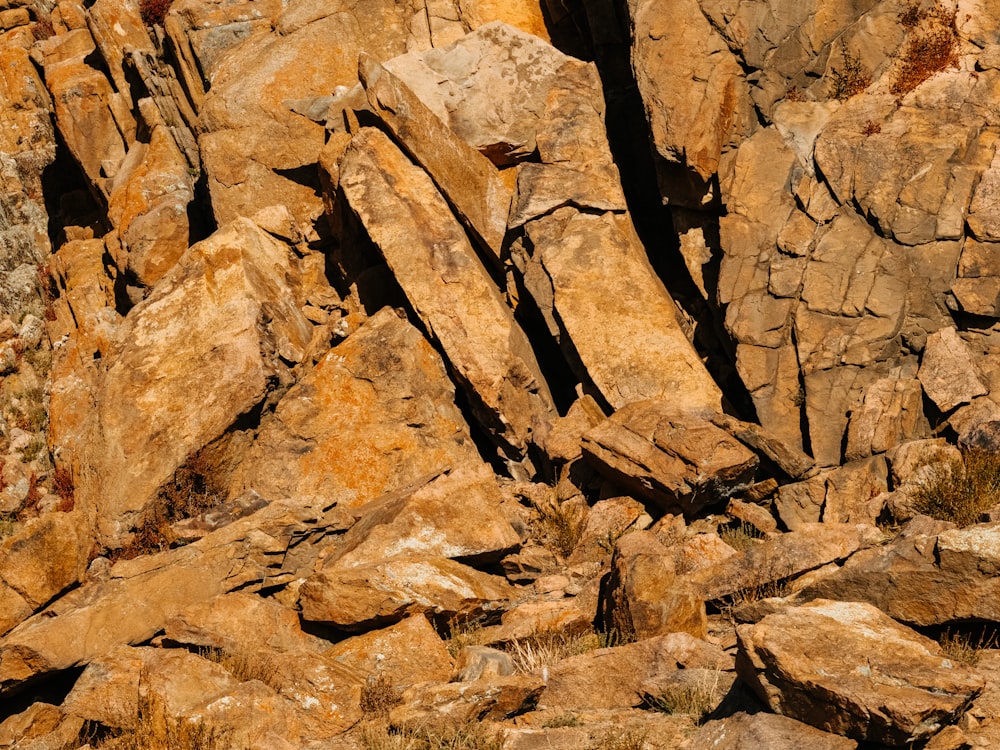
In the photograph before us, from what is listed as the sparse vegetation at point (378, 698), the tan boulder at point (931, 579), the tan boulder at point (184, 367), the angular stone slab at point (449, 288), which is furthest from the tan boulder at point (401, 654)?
the tan boulder at point (184, 367)

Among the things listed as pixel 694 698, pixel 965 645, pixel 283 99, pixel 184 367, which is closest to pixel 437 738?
pixel 694 698

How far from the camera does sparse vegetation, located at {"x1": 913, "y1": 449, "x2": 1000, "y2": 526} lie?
960cm

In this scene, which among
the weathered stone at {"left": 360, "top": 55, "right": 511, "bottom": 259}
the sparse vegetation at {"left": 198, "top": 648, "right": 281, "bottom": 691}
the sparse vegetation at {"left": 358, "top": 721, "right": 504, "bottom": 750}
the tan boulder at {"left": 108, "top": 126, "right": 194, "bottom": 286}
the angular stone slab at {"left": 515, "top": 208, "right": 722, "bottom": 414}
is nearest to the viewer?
the sparse vegetation at {"left": 358, "top": 721, "right": 504, "bottom": 750}

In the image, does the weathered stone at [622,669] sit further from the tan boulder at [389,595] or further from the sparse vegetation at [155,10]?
the sparse vegetation at [155,10]

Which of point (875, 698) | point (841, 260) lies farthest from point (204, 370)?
point (875, 698)

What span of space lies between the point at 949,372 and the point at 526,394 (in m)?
5.12

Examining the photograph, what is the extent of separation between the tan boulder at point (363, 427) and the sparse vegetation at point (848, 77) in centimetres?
610

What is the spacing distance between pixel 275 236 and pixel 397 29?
4.15m

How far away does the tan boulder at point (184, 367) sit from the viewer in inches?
519

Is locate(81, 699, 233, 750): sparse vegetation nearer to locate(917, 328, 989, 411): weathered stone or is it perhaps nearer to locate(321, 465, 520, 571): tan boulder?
locate(321, 465, 520, 571): tan boulder

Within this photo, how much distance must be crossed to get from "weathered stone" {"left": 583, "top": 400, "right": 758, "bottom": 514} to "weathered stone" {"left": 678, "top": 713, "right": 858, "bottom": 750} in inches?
193

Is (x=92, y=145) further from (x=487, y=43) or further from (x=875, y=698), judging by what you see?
(x=875, y=698)

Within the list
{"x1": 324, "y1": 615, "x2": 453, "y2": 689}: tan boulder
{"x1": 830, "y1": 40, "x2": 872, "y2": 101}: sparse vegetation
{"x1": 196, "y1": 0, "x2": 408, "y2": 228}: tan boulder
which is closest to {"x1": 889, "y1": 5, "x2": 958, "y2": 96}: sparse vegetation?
{"x1": 830, "y1": 40, "x2": 872, "y2": 101}: sparse vegetation

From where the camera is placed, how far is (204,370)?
13.7 meters
